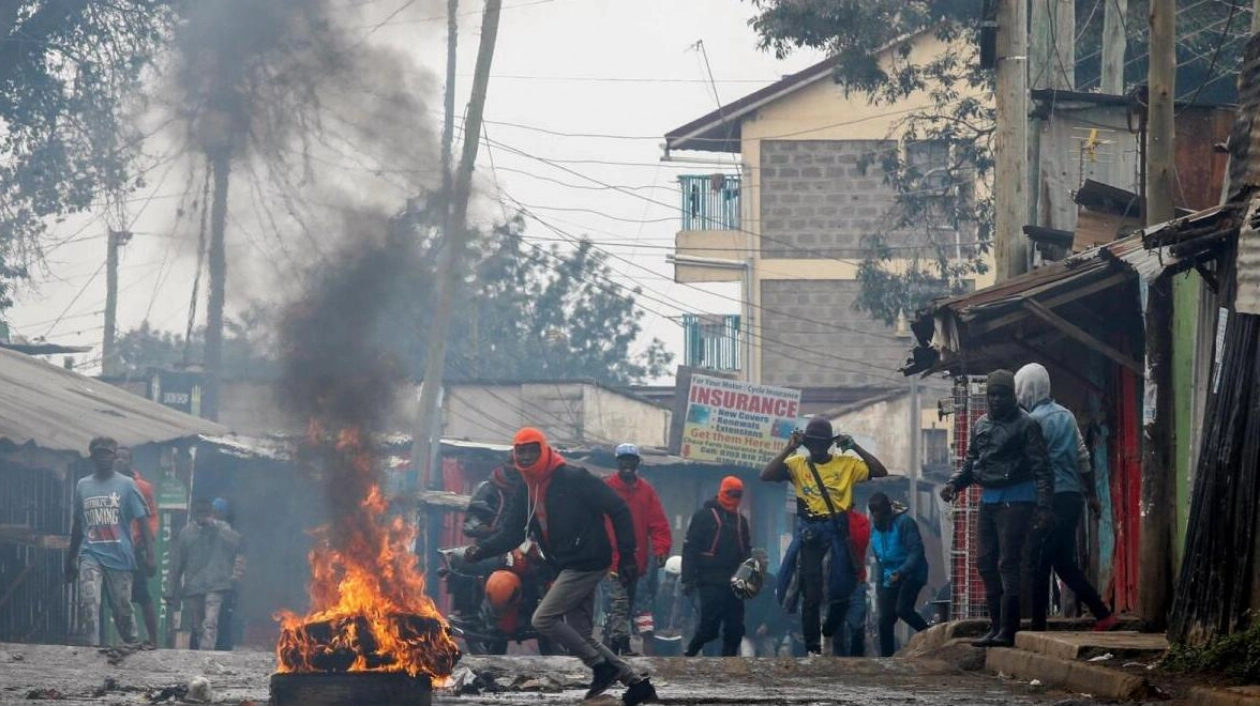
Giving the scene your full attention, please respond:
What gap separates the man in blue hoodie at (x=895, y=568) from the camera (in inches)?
630

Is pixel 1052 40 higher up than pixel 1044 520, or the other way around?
pixel 1052 40

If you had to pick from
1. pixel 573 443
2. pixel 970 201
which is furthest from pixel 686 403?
pixel 970 201

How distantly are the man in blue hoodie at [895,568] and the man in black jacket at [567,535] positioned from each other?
232 inches

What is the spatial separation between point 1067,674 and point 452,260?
14.0 m

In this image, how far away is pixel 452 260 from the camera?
76.6 ft

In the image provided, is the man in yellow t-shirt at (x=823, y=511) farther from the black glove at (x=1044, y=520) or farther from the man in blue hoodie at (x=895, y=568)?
the black glove at (x=1044, y=520)

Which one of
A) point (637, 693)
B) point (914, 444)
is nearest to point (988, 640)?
point (637, 693)

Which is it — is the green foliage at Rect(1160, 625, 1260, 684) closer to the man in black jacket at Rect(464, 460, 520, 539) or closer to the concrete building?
the man in black jacket at Rect(464, 460, 520, 539)

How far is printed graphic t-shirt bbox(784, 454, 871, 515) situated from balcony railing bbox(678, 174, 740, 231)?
3001cm

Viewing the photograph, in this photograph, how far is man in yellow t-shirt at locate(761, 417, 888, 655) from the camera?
14.4m

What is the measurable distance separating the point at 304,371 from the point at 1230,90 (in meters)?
15.8

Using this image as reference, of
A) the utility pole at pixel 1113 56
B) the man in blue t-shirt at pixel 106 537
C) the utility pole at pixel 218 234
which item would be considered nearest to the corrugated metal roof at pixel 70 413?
the utility pole at pixel 218 234

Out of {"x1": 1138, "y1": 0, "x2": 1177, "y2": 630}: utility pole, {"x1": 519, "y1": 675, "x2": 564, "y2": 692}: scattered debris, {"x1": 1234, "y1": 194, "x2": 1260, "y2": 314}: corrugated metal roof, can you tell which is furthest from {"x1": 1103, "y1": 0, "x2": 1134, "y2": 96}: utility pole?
{"x1": 519, "y1": 675, "x2": 564, "y2": 692}: scattered debris

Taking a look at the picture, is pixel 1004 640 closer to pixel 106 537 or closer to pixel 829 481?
pixel 829 481
